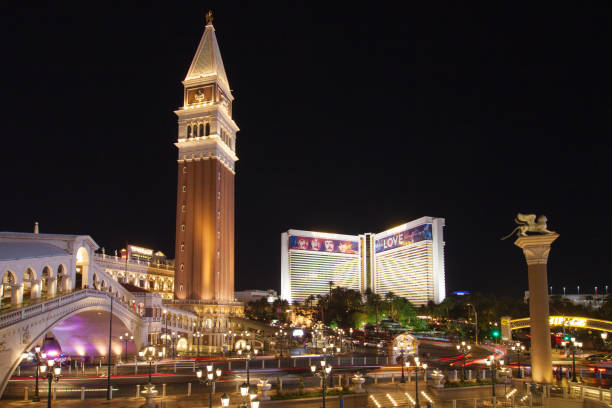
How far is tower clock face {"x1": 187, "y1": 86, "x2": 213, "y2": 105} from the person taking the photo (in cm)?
9107

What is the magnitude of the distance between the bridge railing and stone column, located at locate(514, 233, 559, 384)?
28.6m

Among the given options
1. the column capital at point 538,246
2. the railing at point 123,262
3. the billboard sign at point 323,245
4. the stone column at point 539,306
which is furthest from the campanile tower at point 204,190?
the billboard sign at point 323,245

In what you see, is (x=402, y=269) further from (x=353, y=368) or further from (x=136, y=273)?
(x=353, y=368)

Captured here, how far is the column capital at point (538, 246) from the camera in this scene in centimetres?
2942

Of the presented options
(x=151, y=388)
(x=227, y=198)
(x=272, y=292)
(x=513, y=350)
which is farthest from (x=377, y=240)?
(x=151, y=388)

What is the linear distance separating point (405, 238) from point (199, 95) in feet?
288

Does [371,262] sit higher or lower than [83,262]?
higher

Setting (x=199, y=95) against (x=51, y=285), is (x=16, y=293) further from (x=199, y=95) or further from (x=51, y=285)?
(x=199, y=95)

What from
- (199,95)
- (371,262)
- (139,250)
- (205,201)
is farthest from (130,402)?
(371,262)

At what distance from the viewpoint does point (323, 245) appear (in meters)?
173

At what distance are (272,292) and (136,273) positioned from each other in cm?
8762

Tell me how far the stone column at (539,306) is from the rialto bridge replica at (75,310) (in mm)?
24003

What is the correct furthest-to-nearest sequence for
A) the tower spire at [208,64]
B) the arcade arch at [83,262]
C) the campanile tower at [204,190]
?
the tower spire at [208,64], the campanile tower at [204,190], the arcade arch at [83,262]

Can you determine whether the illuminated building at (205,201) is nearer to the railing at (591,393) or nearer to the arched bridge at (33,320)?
the arched bridge at (33,320)
